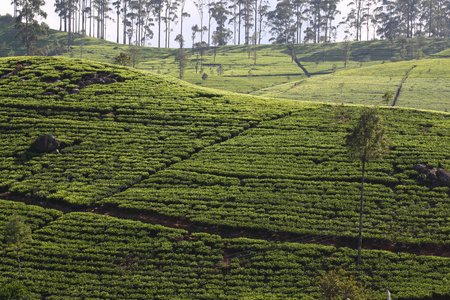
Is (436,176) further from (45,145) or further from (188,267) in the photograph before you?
(45,145)

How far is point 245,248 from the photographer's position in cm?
3173

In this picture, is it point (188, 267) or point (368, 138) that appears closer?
point (368, 138)

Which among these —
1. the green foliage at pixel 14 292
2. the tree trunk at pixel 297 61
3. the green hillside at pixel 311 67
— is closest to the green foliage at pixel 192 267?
the green foliage at pixel 14 292

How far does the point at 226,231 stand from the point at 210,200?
455cm

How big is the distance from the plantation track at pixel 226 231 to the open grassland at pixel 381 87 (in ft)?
181

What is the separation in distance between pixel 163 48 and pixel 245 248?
538ft

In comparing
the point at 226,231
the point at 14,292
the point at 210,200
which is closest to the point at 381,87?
the point at 210,200

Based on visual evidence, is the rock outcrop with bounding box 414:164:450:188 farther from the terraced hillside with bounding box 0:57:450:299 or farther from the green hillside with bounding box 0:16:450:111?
the green hillside with bounding box 0:16:450:111

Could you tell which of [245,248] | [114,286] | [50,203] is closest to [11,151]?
[50,203]

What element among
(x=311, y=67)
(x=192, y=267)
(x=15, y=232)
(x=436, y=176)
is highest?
(x=311, y=67)

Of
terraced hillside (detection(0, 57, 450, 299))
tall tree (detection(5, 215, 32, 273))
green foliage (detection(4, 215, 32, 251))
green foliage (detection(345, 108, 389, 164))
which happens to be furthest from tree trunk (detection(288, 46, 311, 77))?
green foliage (detection(4, 215, 32, 251))

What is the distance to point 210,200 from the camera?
37688 millimetres

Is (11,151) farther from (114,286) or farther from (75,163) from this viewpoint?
(114,286)

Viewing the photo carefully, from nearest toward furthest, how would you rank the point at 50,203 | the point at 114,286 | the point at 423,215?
the point at 114,286 → the point at 423,215 → the point at 50,203
